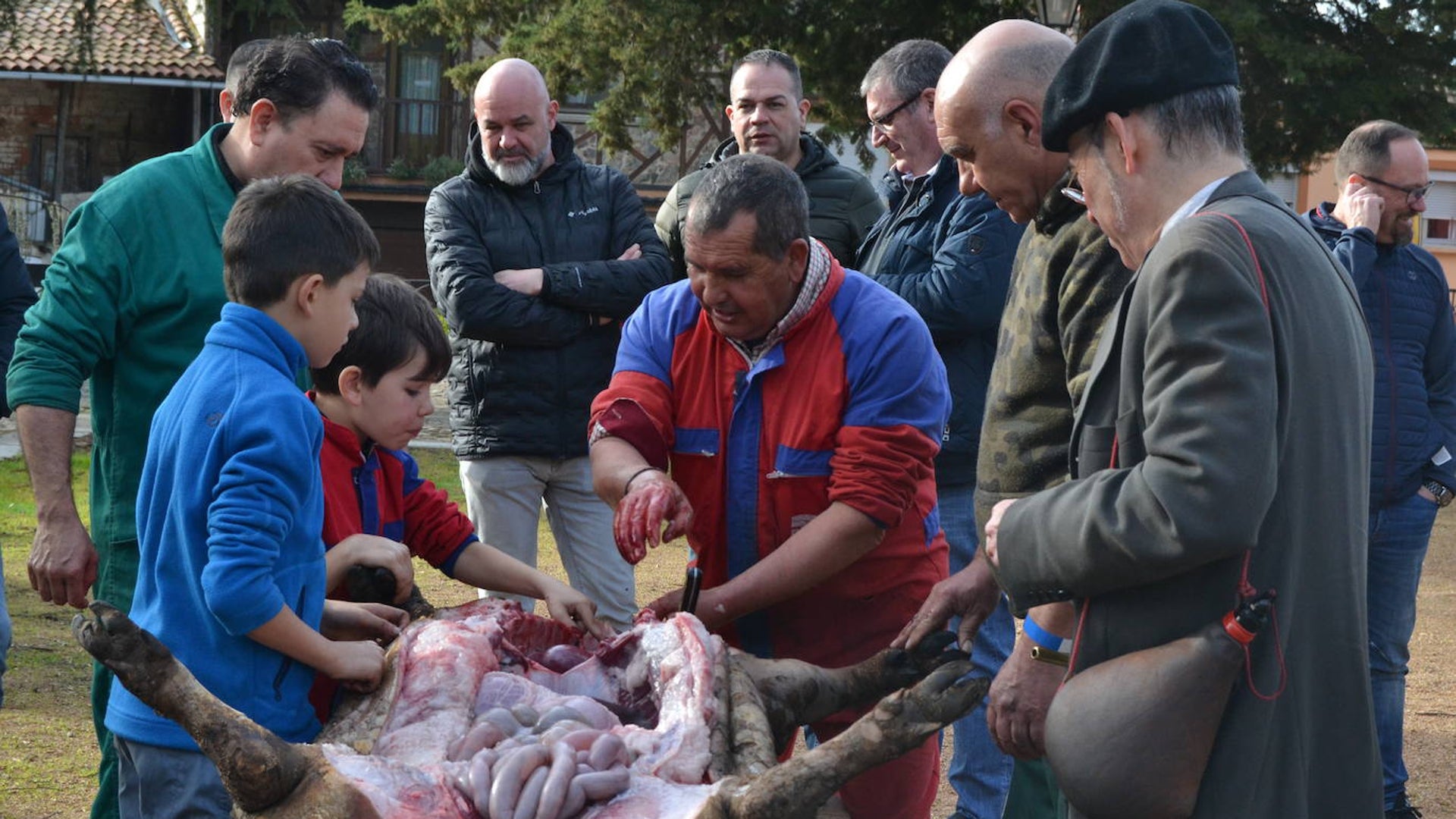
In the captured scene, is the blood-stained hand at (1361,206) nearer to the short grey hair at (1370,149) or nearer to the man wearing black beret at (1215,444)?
the short grey hair at (1370,149)

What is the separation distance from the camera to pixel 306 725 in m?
3.17

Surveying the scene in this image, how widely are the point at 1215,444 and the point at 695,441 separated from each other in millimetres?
1683

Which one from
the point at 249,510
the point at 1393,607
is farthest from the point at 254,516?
the point at 1393,607

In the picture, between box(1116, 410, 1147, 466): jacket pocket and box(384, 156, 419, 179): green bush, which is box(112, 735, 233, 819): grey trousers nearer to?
box(1116, 410, 1147, 466): jacket pocket

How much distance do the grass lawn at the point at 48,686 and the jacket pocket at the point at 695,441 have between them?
2.67 metres

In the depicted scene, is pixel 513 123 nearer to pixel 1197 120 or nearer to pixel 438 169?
pixel 1197 120

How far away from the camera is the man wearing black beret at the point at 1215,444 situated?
7.44 feet

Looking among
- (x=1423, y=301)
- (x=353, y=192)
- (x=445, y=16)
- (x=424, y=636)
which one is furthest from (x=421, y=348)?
(x=353, y=192)

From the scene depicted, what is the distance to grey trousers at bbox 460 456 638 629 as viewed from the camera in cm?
580

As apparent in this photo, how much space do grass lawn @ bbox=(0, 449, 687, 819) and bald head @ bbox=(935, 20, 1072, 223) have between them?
370cm

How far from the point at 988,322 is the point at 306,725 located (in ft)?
9.07

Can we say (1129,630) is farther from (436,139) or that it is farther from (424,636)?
(436,139)

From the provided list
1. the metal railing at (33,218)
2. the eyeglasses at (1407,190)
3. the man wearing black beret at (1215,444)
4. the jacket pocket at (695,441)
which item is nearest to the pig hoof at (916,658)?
the jacket pocket at (695,441)

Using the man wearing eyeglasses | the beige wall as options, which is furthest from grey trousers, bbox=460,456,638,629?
the beige wall
